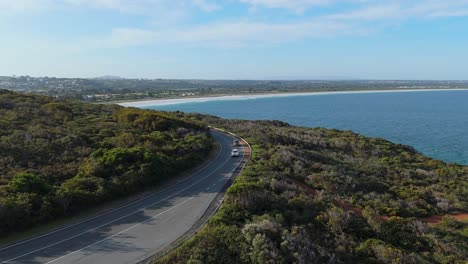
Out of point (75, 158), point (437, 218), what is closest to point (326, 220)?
point (437, 218)

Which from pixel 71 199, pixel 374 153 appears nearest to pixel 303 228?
pixel 71 199

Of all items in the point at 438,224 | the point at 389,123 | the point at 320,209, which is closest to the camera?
the point at 320,209

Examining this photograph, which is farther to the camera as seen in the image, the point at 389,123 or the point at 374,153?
the point at 389,123

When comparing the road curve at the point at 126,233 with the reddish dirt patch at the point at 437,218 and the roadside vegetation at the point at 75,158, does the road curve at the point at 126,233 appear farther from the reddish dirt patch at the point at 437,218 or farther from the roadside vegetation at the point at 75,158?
the reddish dirt patch at the point at 437,218

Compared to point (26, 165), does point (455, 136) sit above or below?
below

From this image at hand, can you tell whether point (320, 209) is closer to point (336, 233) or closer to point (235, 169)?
point (336, 233)

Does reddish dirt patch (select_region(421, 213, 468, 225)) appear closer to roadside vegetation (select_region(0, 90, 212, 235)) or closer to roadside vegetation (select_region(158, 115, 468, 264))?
roadside vegetation (select_region(158, 115, 468, 264))

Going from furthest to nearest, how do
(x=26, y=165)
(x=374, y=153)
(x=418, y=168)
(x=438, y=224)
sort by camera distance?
(x=374, y=153) → (x=418, y=168) → (x=26, y=165) → (x=438, y=224)

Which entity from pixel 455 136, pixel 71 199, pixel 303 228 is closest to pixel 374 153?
pixel 303 228
